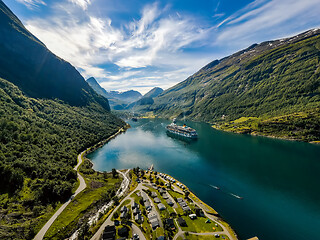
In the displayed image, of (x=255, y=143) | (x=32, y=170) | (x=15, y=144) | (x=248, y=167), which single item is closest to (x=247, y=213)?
(x=248, y=167)

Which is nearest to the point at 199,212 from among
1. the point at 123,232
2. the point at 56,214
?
the point at 123,232

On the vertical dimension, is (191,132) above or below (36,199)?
above

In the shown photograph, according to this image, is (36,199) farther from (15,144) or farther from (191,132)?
(191,132)

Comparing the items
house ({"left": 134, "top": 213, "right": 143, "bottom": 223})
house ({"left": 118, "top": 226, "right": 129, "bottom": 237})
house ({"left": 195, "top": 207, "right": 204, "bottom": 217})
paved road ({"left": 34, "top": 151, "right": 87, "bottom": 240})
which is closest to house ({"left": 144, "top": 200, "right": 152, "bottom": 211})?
house ({"left": 134, "top": 213, "right": 143, "bottom": 223})

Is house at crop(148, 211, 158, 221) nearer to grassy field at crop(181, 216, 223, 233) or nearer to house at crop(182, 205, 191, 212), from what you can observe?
grassy field at crop(181, 216, 223, 233)

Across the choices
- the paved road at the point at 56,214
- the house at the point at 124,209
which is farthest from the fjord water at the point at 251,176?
the house at the point at 124,209
